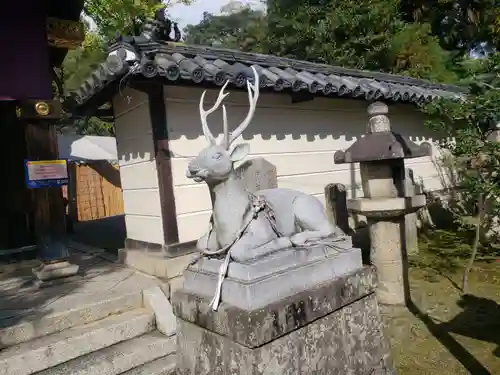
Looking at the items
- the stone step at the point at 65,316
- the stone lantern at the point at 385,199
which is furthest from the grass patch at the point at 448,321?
the stone step at the point at 65,316

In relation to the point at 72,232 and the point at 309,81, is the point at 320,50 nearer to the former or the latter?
the point at 309,81

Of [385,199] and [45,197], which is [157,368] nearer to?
[45,197]

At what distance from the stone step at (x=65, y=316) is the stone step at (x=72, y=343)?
0.07 meters

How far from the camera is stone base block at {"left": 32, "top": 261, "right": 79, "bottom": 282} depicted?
5332 mm

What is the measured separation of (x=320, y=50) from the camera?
15.0 metres

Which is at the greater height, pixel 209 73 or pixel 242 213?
pixel 209 73

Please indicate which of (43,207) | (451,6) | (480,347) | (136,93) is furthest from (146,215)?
(451,6)

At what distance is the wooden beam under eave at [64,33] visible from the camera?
5.47 meters

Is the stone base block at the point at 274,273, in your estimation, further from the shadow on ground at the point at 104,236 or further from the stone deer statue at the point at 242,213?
the shadow on ground at the point at 104,236

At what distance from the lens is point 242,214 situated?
8.89 ft

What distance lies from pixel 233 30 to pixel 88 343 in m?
30.4

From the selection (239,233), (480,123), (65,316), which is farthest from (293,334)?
(480,123)

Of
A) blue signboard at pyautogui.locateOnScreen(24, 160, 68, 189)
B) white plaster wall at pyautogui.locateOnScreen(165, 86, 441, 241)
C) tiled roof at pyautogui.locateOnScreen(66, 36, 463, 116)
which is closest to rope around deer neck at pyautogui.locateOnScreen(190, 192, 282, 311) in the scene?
tiled roof at pyautogui.locateOnScreen(66, 36, 463, 116)

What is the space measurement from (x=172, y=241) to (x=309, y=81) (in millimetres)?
3451
